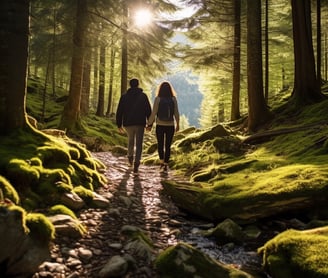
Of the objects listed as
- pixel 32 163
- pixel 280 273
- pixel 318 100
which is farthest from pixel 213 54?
pixel 280 273

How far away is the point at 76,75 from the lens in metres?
13.5

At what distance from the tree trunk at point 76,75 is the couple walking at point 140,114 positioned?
5230mm

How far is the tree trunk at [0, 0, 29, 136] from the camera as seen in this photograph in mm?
5457

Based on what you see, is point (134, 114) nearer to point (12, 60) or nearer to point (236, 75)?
point (12, 60)

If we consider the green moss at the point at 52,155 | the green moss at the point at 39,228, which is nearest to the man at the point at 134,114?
the green moss at the point at 52,155

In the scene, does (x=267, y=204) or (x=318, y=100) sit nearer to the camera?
(x=267, y=204)

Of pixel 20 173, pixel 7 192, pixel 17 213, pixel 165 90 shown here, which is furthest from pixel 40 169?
pixel 165 90

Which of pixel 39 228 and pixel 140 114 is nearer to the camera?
pixel 39 228

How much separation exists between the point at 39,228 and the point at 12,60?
3353 millimetres

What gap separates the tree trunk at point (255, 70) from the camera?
39.5ft

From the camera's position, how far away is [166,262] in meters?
3.38

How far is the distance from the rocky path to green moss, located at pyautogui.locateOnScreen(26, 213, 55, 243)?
226mm

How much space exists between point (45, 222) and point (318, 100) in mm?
11347

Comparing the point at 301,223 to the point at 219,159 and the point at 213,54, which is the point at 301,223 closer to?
the point at 219,159
